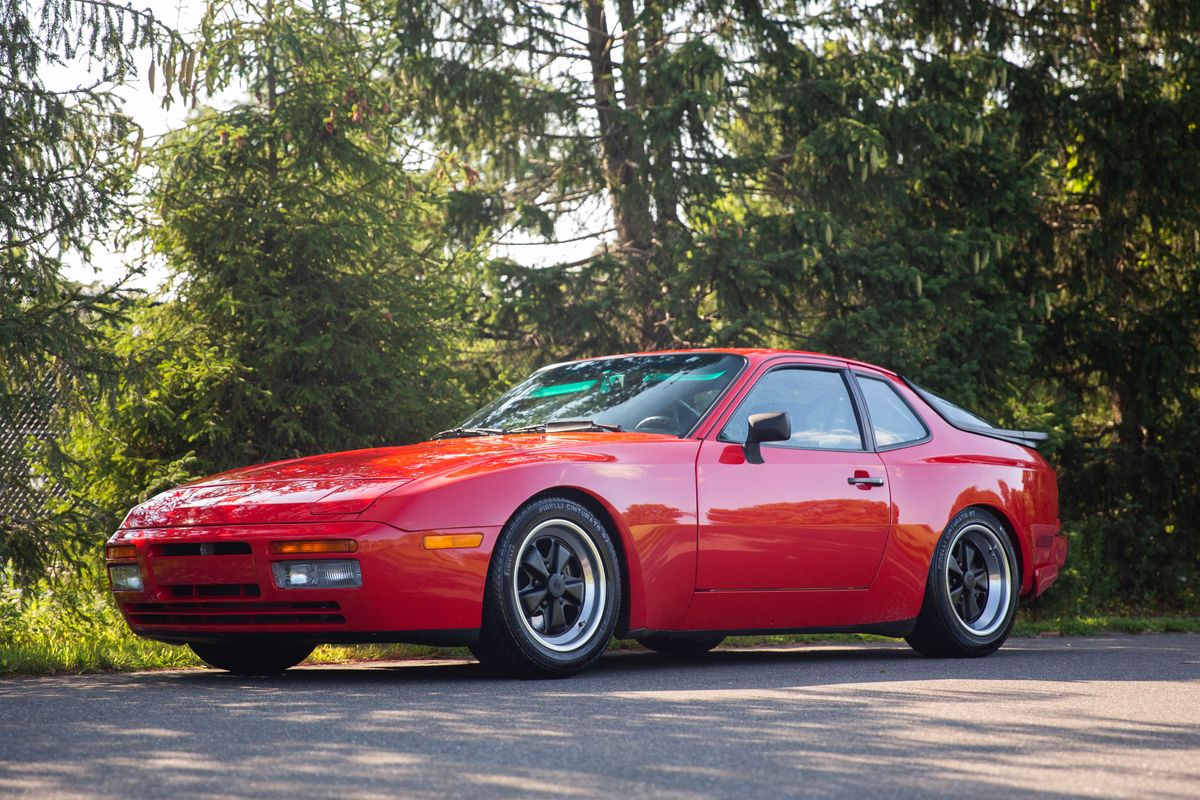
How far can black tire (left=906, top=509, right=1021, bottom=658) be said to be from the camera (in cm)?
804

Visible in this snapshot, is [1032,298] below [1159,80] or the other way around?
below

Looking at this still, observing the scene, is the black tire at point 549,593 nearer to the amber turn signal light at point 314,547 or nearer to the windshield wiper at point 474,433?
the amber turn signal light at point 314,547

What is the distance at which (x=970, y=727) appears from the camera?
196 inches

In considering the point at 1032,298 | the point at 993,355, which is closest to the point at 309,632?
the point at 993,355

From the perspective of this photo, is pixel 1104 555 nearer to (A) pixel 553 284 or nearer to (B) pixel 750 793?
(A) pixel 553 284

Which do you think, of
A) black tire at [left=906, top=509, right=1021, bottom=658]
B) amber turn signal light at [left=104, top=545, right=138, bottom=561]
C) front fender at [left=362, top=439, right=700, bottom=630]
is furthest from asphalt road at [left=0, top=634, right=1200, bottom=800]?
black tire at [left=906, top=509, right=1021, bottom=658]

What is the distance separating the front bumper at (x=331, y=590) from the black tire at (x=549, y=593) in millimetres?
107

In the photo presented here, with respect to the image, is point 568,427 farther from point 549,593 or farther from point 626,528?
point 549,593

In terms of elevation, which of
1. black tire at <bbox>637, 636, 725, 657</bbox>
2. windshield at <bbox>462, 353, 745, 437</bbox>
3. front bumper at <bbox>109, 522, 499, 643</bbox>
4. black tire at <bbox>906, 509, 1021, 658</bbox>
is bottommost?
black tire at <bbox>637, 636, 725, 657</bbox>

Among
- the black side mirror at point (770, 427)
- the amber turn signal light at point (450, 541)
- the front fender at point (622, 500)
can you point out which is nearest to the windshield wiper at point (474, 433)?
the front fender at point (622, 500)

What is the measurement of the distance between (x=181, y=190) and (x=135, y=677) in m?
5.71

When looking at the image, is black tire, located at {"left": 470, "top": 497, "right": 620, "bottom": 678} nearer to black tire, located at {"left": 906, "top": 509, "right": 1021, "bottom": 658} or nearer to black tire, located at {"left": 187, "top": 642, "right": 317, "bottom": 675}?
black tire, located at {"left": 187, "top": 642, "right": 317, "bottom": 675}

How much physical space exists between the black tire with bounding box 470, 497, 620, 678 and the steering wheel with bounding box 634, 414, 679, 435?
750 millimetres

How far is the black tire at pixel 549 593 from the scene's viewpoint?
621cm
